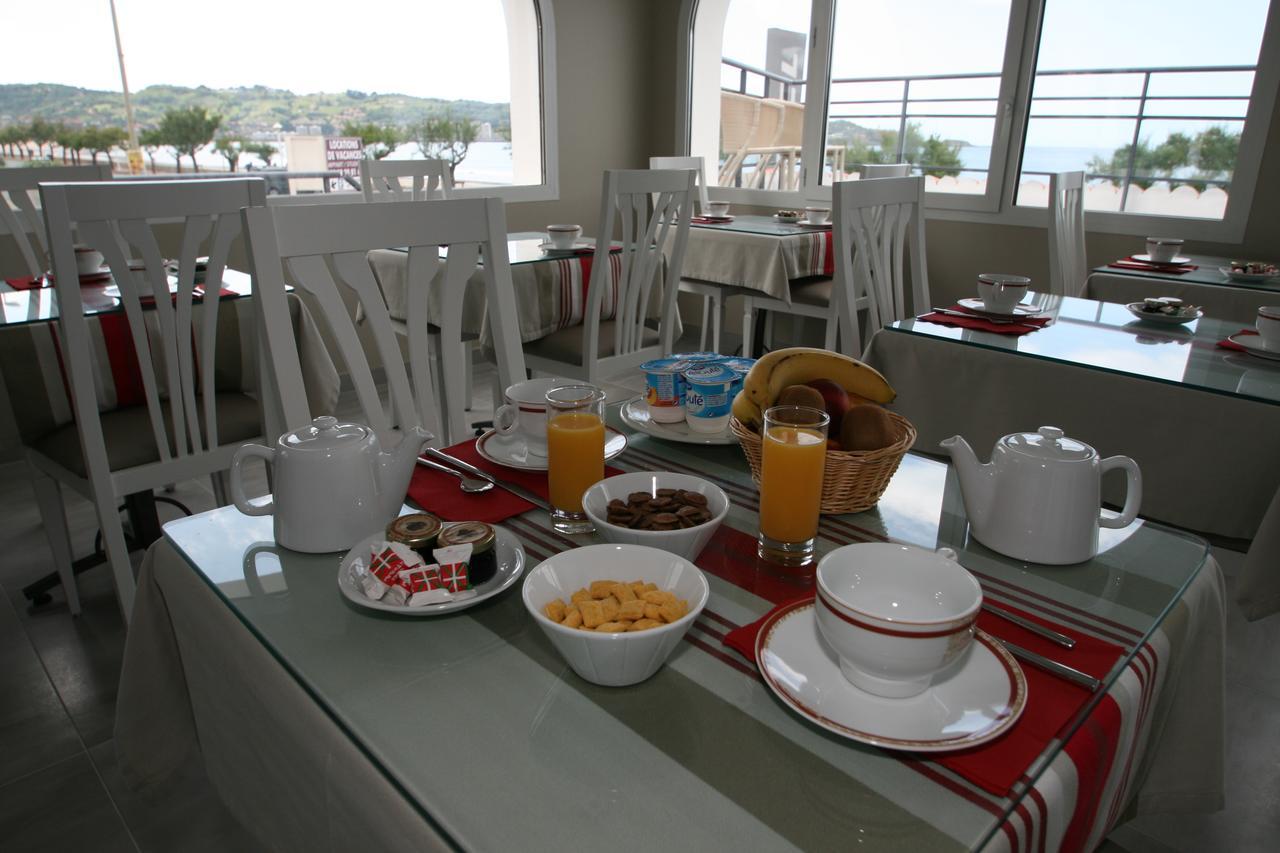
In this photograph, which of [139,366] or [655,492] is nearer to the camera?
[655,492]

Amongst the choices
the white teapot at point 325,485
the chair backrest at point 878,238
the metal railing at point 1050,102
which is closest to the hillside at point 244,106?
the metal railing at point 1050,102

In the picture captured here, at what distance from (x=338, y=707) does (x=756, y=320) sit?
309 centimetres

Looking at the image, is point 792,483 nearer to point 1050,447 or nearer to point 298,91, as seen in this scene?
point 1050,447


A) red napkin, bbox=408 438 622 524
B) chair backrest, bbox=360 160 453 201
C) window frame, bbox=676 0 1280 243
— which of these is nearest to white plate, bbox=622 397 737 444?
red napkin, bbox=408 438 622 524

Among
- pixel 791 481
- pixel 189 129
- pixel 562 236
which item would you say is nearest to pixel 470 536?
pixel 791 481

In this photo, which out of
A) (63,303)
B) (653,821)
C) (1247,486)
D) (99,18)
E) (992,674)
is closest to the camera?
(653,821)

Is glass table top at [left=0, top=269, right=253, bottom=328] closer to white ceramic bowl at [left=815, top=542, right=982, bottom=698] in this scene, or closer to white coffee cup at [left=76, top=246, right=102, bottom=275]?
white coffee cup at [left=76, top=246, right=102, bottom=275]

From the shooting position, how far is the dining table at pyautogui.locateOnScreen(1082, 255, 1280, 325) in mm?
2070

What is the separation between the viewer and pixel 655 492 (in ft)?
2.71

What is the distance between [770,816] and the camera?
466 mm

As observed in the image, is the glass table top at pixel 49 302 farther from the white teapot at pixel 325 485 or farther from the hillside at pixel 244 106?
the hillside at pixel 244 106

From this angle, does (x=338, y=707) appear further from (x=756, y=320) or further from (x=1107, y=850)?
(x=756, y=320)

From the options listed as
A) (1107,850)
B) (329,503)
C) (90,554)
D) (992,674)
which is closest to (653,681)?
(992,674)

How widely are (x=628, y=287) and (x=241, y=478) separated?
1.68m
